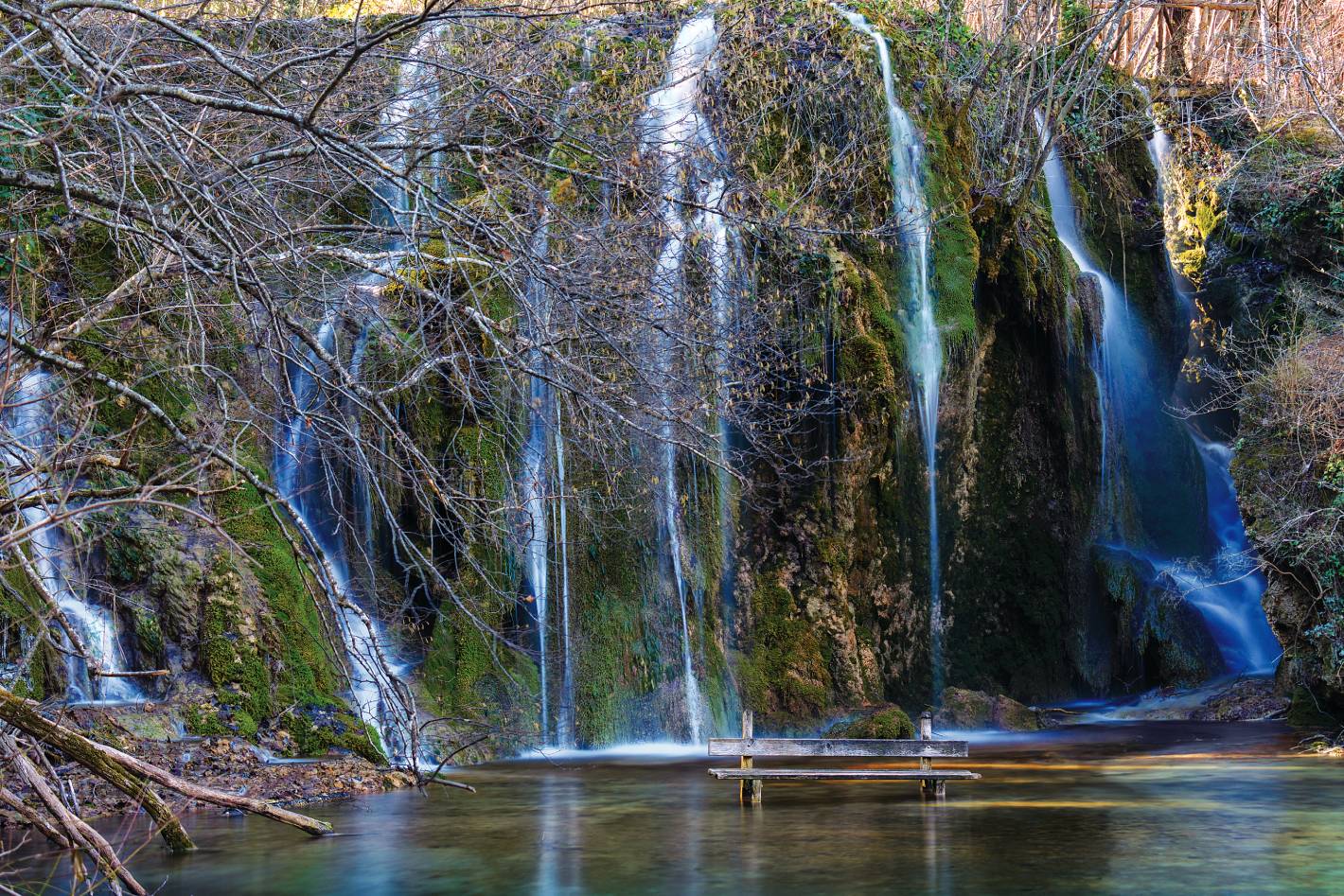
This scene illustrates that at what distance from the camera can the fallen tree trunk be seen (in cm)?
654

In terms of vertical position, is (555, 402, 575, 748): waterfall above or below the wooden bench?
above

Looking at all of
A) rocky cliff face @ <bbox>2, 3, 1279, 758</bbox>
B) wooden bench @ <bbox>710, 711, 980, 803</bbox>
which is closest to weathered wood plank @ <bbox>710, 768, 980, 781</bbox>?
wooden bench @ <bbox>710, 711, 980, 803</bbox>

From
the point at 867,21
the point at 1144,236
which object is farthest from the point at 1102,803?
the point at 1144,236

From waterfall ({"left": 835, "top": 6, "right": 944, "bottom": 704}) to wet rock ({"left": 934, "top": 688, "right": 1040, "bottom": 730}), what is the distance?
70cm

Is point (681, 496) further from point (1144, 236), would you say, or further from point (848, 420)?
point (1144, 236)

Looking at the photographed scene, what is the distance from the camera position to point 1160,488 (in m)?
20.8

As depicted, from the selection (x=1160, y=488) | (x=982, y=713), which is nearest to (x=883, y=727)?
(x=982, y=713)

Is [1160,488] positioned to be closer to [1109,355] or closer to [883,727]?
[1109,355]

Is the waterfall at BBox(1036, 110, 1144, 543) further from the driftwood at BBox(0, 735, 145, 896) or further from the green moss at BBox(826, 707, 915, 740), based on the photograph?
the driftwood at BBox(0, 735, 145, 896)

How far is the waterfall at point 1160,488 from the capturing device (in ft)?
62.9

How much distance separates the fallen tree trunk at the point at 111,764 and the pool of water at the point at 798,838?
0.34m

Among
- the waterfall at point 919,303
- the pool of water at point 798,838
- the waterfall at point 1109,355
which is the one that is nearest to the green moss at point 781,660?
the waterfall at point 919,303

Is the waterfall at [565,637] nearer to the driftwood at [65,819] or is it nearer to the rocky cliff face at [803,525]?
the rocky cliff face at [803,525]

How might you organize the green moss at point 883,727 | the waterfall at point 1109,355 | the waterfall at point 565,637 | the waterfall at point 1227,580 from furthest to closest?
the waterfall at point 1109,355 → the waterfall at point 1227,580 → the waterfall at point 565,637 → the green moss at point 883,727
